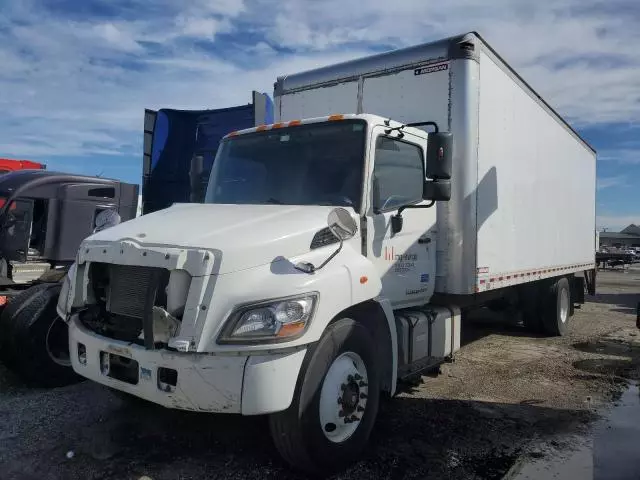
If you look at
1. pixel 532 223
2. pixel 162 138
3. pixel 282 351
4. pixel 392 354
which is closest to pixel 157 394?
pixel 282 351

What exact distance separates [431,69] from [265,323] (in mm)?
3567

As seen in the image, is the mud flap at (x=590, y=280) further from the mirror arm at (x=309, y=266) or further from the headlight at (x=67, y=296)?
the headlight at (x=67, y=296)

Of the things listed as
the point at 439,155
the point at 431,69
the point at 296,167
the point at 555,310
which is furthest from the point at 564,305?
the point at 296,167

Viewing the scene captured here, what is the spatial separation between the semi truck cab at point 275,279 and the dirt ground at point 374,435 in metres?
0.50

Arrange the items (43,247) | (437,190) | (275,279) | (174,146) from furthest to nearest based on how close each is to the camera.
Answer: (174,146) < (43,247) < (437,190) < (275,279)

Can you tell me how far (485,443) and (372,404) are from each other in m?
1.12

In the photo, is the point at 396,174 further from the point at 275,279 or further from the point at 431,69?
the point at 275,279

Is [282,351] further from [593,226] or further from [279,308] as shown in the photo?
[593,226]

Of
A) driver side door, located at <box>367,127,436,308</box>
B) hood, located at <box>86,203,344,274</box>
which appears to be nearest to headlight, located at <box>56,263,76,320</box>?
hood, located at <box>86,203,344,274</box>

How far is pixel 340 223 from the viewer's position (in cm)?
354

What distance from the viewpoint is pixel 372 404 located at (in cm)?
388

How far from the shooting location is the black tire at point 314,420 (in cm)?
326

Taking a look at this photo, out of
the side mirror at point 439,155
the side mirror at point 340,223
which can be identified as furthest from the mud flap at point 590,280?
the side mirror at point 340,223

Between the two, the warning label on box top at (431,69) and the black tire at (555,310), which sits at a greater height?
the warning label on box top at (431,69)
